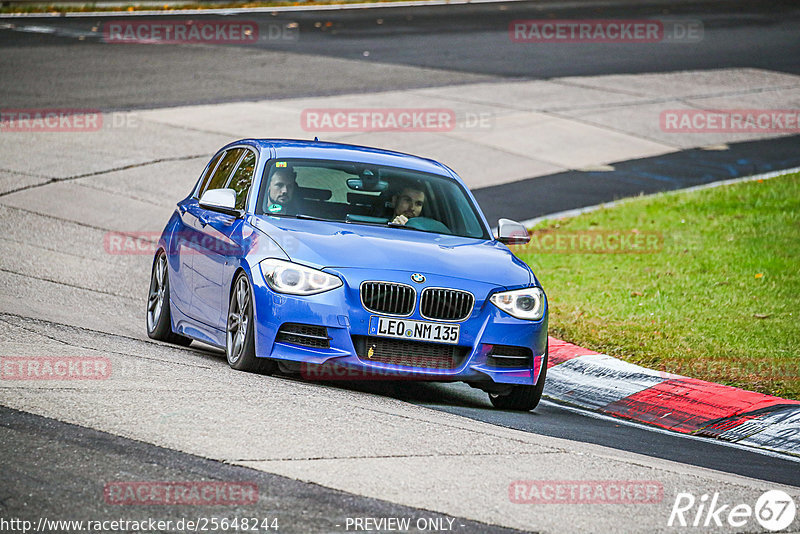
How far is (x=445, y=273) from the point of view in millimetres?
8164

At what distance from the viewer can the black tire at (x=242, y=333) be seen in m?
8.22

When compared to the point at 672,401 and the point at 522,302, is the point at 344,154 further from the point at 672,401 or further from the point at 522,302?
the point at 672,401

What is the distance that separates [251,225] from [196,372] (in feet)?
4.01

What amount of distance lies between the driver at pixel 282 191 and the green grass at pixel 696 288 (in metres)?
3.02

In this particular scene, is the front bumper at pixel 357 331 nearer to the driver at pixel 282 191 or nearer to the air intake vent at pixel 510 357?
the air intake vent at pixel 510 357

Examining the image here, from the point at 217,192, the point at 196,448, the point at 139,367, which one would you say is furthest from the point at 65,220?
the point at 196,448

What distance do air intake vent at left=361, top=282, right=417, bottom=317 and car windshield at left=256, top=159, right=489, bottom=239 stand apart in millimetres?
1148

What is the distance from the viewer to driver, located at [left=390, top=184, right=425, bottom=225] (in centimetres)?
927

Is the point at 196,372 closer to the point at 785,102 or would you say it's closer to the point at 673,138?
the point at 673,138

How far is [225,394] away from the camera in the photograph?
284 inches
